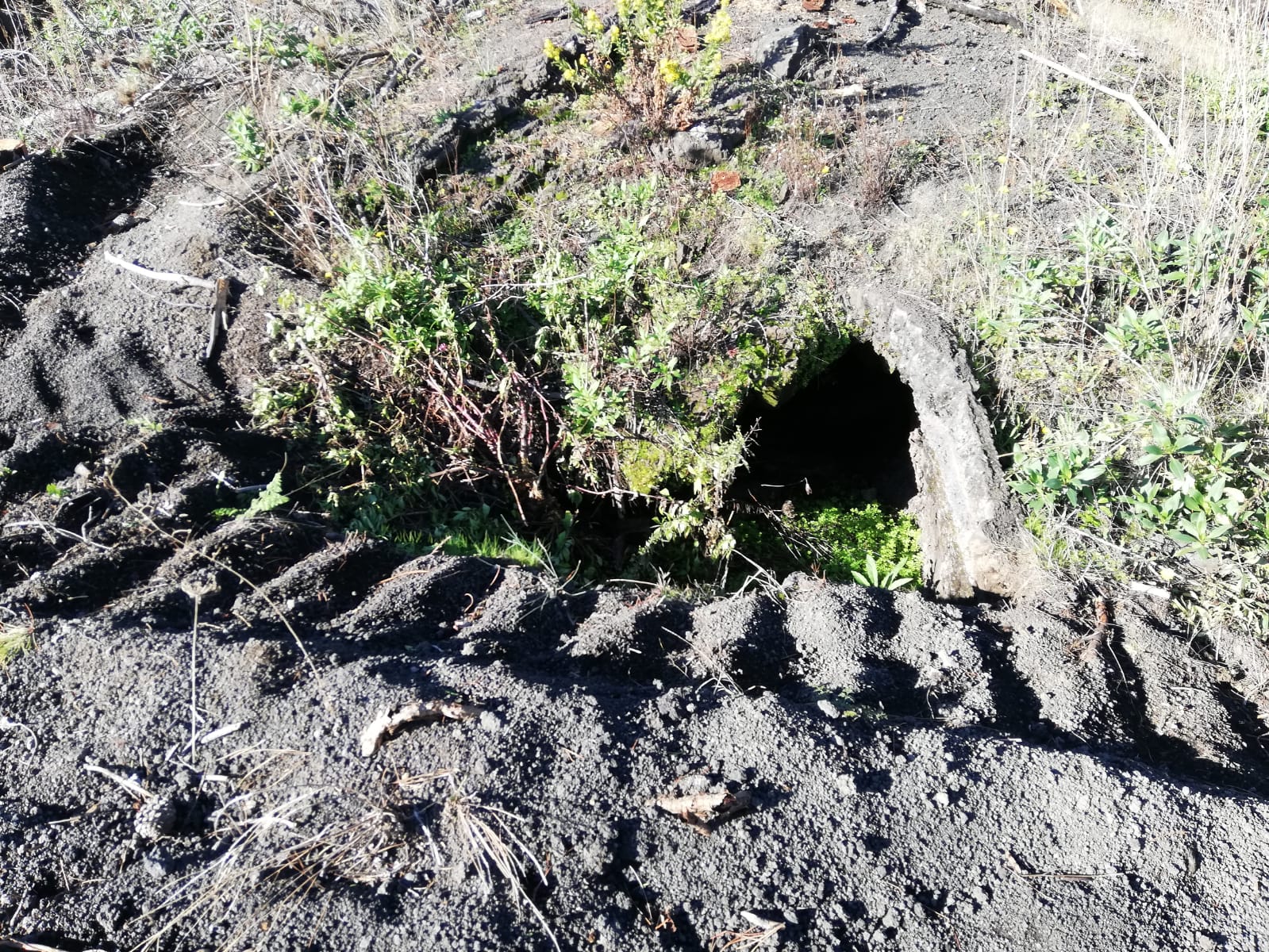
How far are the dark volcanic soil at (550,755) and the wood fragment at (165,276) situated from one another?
1366mm

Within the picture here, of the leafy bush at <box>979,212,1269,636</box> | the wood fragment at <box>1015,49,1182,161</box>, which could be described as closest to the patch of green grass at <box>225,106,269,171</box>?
the leafy bush at <box>979,212,1269,636</box>

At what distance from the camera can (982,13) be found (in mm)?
6496

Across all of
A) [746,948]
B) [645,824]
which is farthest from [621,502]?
[746,948]

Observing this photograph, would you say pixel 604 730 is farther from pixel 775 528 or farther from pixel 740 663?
pixel 775 528

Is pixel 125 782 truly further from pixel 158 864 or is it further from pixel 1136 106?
pixel 1136 106

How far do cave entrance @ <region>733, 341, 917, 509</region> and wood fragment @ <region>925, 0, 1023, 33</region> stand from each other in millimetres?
3555

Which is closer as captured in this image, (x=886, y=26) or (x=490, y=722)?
(x=490, y=722)

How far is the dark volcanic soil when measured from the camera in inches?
78.2

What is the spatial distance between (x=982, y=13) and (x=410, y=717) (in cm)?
702

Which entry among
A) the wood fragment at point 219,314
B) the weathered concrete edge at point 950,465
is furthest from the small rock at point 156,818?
the weathered concrete edge at point 950,465

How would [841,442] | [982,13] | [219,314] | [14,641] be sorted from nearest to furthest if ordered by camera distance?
[14,641] → [219,314] → [841,442] → [982,13]

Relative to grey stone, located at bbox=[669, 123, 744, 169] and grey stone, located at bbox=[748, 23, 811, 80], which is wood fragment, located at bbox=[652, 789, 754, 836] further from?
grey stone, located at bbox=[748, 23, 811, 80]

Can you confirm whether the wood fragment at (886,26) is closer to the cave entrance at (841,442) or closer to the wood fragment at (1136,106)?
the wood fragment at (1136,106)

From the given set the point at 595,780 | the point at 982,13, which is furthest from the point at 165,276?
the point at 982,13
